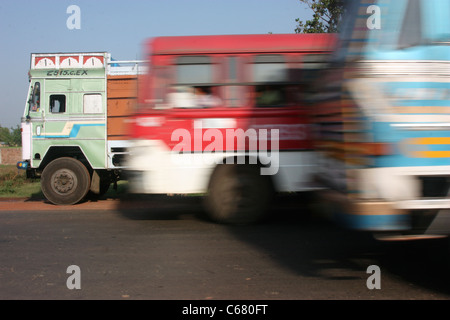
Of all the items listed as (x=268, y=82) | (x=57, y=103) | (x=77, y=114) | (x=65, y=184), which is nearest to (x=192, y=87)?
(x=268, y=82)

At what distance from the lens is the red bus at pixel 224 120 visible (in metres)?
6.70

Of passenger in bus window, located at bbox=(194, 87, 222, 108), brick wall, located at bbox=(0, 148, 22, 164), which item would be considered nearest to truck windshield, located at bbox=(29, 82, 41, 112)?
passenger in bus window, located at bbox=(194, 87, 222, 108)

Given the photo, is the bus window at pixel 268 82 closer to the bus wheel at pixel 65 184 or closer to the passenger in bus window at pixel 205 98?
the passenger in bus window at pixel 205 98

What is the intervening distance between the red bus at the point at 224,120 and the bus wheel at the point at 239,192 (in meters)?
0.02

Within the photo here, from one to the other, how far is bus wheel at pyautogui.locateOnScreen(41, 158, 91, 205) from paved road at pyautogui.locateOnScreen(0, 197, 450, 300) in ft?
7.00

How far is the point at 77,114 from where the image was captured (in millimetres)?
10016

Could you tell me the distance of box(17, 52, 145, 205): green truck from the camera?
9914mm

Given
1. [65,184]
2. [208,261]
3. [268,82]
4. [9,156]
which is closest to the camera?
[208,261]

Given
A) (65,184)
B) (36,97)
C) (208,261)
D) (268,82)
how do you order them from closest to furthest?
(208,261)
(268,82)
(65,184)
(36,97)

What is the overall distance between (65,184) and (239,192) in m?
4.74

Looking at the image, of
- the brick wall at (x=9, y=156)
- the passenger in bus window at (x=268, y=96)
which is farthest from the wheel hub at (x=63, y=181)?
the brick wall at (x=9, y=156)

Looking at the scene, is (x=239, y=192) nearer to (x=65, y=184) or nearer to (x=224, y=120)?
(x=224, y=120)

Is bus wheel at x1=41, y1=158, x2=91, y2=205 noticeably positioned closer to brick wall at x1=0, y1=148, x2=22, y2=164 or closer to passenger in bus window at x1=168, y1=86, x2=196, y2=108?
passenger in bus window at x1=168, y1=86, x2=196, y2=108
